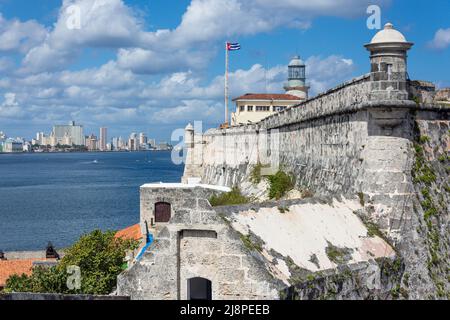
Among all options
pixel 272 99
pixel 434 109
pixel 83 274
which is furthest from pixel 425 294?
pixel 272 99

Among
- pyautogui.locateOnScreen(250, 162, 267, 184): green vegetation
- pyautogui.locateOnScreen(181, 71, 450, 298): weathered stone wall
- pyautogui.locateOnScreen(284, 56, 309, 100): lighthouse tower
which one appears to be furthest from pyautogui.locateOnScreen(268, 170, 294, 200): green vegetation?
pyautogui.locateOnScreen(284, 56, 309, 100): lighthouse tower

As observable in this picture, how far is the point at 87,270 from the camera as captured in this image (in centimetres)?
2448

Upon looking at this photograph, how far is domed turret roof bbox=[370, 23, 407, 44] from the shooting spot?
48.0ft

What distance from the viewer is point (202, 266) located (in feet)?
35.9

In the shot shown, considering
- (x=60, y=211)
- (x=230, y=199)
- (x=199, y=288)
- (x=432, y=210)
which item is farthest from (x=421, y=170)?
(x=60, y=211)

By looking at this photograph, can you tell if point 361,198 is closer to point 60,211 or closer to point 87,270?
point 87,270

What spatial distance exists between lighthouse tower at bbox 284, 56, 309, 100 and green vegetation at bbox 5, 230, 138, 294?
149ft

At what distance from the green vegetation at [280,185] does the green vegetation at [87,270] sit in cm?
637

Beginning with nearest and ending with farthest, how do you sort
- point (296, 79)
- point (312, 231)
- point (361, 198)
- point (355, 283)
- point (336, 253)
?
point (355, 283) → point (336, 253) → point (312, 231) → point (361, 198) → point (296, 79)

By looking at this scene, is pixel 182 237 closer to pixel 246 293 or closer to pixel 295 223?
pixel 246 293

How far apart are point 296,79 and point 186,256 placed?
62.4 m

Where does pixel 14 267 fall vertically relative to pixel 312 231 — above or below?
below

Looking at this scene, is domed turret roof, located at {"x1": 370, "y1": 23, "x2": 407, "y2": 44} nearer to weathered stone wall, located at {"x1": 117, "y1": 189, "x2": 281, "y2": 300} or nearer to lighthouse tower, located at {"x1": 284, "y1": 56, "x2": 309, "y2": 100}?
weathered stone wall, located at {"x1": 117, "y1": 189, "x2": 281, "y2": 300}

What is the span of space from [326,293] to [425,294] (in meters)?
3.67
